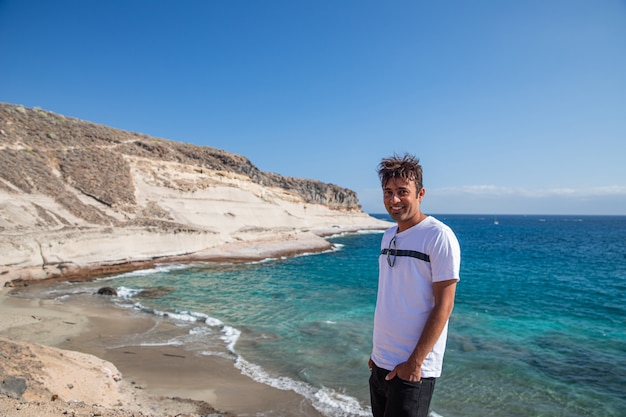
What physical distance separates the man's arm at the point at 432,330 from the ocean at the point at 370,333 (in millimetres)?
4475

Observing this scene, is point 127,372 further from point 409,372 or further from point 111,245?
point 111,245

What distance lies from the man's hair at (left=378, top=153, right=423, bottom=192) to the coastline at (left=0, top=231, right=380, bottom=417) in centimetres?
434

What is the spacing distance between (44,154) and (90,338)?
19744 millimetres

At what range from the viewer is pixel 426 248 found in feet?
7.07

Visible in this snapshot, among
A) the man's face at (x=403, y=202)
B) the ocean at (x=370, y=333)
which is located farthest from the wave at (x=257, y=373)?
the man's face at (x=403, y=202)

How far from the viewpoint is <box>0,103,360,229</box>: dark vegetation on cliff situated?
790 inches

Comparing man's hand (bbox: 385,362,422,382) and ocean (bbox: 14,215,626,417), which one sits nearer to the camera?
man's hand (bbox: 385,362,422,382)

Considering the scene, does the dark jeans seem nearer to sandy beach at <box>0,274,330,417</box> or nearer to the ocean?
sandy beach at <box>0,274,330,417</box>

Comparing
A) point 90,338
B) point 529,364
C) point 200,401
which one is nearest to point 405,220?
point 200,401

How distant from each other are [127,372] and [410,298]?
6.94m

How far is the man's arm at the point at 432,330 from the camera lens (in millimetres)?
2084

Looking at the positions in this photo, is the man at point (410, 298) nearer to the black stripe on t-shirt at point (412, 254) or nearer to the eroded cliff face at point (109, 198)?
the black stripe on t-shirt at point (412, 254)

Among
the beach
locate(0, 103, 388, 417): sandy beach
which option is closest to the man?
locate(0, 103, 388, 417): sandy beach

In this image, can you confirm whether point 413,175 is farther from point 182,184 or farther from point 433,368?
point 182,184
